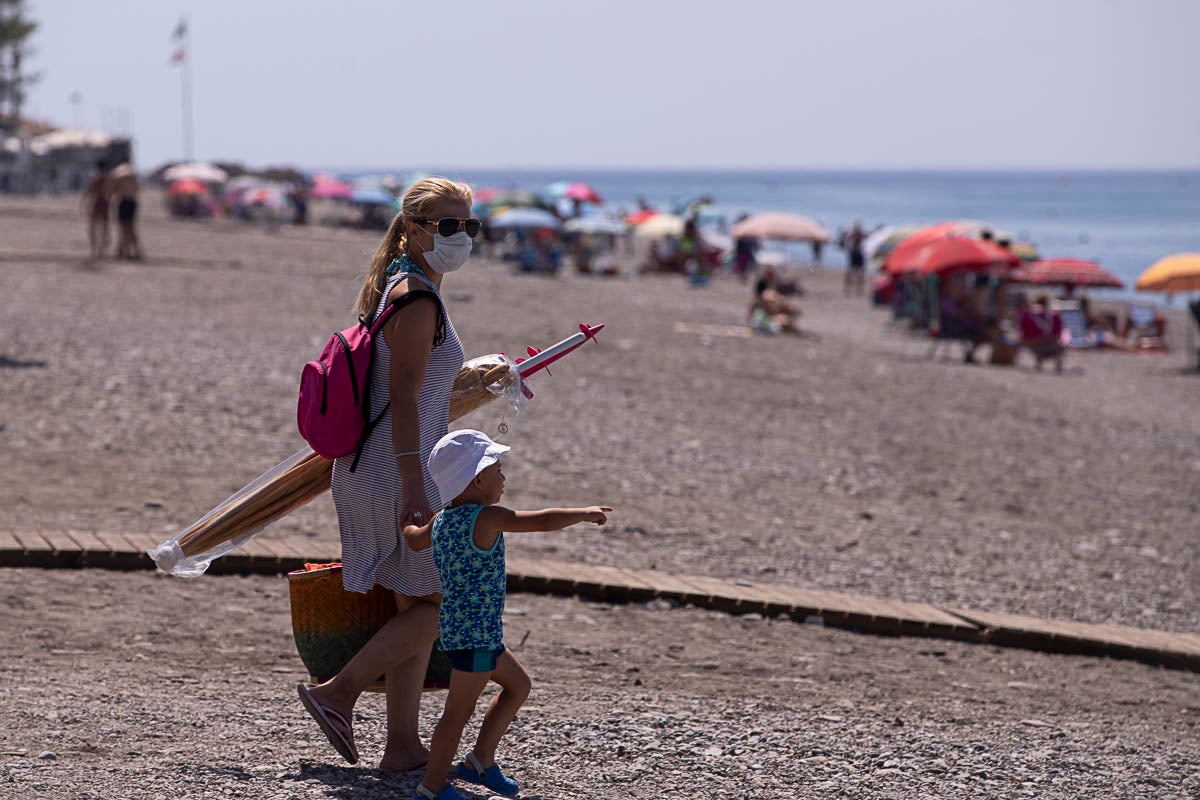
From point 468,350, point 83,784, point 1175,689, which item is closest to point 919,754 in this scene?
point 1175,689

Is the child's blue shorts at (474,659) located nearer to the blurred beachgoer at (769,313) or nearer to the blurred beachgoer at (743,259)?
the blurred beachgoer at (769,313)

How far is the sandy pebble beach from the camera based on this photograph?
433 centimetres

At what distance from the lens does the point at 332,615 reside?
13.4ft

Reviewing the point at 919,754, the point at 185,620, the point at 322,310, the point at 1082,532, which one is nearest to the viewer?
the point at 919,754

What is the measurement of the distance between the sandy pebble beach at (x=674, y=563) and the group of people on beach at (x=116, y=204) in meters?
4.99

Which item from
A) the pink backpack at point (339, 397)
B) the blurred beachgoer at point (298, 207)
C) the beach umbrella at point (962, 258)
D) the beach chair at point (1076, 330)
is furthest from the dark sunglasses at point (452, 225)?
the blurred beachgoer at point (298, 207)

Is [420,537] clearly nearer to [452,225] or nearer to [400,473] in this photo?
[400,473]

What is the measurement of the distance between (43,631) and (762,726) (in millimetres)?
2730

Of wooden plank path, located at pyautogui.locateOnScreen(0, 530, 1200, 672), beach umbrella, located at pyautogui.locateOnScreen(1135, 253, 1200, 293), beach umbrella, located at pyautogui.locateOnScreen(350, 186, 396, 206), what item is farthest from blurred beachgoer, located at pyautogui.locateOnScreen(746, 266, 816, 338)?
beach umbrella, located at pyautogui.locateOnScreen(350, 186, 396, 206)

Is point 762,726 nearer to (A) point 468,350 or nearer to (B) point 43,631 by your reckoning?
(B) point 43,631

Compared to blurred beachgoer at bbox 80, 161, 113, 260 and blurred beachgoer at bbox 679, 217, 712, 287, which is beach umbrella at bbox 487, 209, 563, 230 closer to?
blurred beachgoer at bbox 679, 217, 712, 287

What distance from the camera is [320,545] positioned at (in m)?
6.65

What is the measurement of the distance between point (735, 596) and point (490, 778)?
2577 millimetres

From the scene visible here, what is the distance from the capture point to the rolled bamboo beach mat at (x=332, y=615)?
4066 mm
